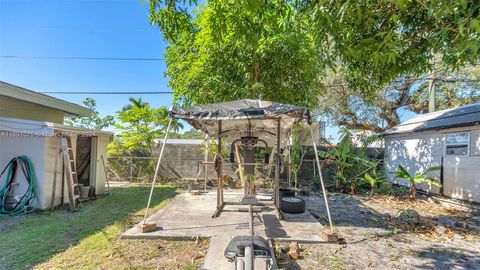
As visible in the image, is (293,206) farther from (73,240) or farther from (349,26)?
(73,240)

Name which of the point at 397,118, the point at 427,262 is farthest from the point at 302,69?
the point at 397,118

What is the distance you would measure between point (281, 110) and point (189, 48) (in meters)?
4.11

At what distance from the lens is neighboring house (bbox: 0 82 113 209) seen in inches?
220

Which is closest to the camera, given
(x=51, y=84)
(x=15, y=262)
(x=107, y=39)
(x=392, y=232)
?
(x=15, y=262)

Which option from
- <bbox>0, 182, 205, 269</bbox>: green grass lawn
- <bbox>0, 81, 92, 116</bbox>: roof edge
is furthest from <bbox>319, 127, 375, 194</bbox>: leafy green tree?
<bbox>0, 81, 92, 116</bbox>: roof edge

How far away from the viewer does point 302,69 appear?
6453 mm

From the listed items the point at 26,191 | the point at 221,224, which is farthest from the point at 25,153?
the point at 221,224

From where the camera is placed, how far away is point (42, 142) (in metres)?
5.79

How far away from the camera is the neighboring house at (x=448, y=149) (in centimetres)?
698

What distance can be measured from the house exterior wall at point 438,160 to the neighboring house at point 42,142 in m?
9.74

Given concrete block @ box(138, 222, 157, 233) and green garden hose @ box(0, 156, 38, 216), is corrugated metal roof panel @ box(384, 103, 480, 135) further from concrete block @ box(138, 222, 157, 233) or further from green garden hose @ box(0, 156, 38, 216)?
green garden hose @ box(0, 156, 38, 216)

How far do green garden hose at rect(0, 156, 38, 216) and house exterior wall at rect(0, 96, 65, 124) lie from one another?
6.60 feet

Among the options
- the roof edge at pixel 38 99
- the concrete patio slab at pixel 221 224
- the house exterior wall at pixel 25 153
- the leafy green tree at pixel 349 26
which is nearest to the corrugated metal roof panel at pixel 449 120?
the leafy green tree at pixel 349 26

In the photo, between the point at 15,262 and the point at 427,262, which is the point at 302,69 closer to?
the point at 427,262
